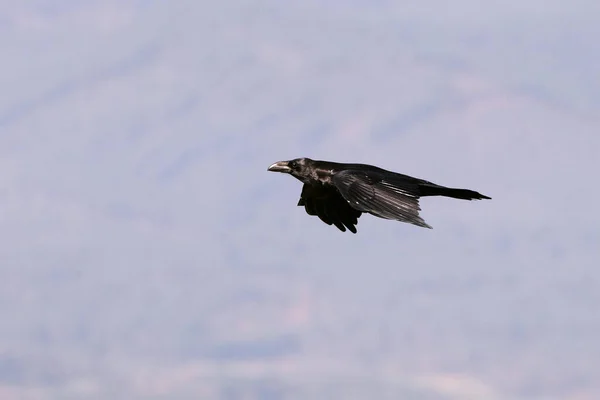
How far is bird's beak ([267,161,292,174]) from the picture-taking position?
2800 cm

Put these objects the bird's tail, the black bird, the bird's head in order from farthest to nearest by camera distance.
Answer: the bird's head < the bird's tail < the black bird

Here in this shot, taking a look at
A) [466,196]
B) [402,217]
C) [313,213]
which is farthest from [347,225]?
[402,217]

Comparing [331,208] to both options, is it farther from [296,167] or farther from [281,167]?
[281,167]

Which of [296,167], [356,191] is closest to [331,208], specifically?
[296,167]

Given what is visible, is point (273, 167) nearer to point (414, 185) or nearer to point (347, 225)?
point (347, 225)

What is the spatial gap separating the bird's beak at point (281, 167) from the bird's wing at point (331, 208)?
51 cm

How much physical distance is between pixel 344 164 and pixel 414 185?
237 centimetres

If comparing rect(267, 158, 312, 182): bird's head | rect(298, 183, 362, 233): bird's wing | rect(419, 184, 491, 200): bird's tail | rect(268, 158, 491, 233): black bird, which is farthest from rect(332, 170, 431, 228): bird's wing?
rect(298, 183, 362, 233): bird's wing

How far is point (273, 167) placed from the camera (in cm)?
2817

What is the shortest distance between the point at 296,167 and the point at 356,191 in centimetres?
387

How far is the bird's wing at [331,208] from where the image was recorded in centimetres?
2805

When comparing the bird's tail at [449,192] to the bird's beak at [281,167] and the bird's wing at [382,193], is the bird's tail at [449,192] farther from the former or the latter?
the bird's beak at [281,167]

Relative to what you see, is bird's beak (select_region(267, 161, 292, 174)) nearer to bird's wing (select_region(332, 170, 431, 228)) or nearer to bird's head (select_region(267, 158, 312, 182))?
bird's head (select_region(267, 158, 312, 182))

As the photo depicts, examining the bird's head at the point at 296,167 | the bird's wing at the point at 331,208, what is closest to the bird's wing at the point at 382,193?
the bird's head at the point at 296,167
